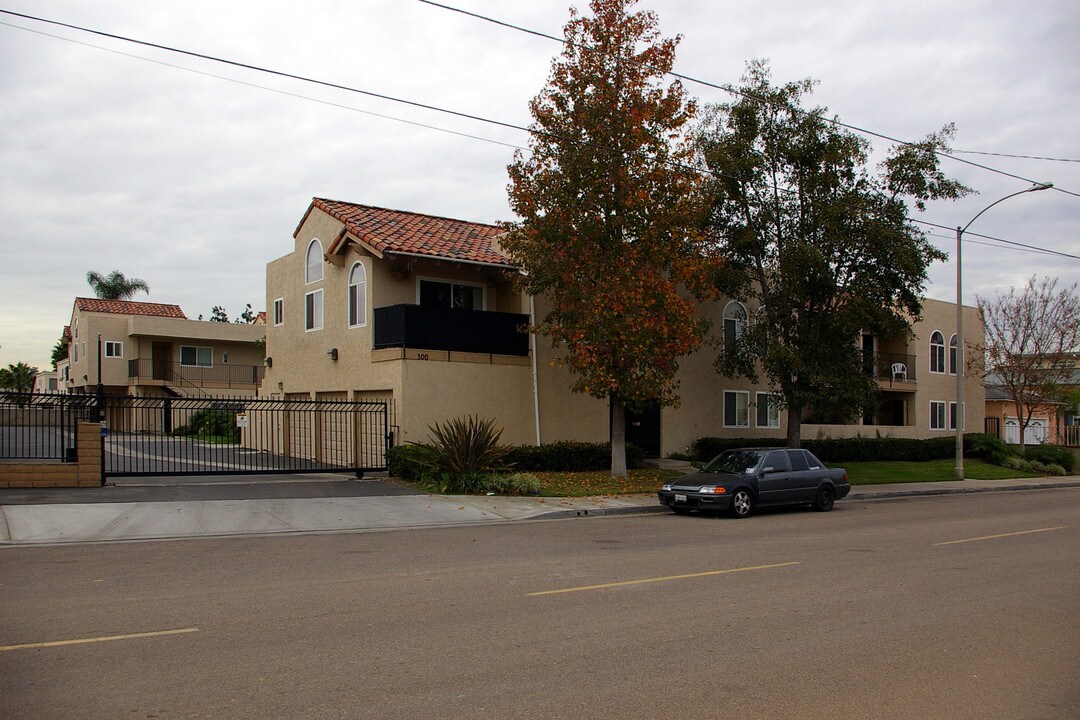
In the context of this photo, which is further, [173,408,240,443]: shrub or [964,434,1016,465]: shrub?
[964,434,1016,465]: shrub

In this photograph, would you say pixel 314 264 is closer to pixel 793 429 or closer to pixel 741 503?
pixel 793 429

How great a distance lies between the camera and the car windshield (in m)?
17.6

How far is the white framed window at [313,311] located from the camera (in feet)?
87.3

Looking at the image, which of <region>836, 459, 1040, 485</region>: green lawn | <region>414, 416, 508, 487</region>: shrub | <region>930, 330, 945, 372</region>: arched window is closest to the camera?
<region>414, 416, 508, 487</region>: shrub

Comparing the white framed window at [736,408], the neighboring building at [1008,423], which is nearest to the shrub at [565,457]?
the white framed window at [736,408]

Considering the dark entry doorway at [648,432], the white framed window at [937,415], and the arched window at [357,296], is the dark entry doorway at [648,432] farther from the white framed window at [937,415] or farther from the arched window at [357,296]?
the white framed window at [937,415]

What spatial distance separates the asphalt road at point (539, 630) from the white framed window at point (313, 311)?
14.5 meters

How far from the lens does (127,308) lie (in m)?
55.9

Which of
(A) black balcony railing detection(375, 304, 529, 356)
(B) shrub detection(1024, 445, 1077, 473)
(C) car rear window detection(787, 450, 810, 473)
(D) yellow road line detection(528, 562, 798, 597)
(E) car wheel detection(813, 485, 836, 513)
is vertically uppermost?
(A) black balcony railing detection(375, 304, 529, 356)

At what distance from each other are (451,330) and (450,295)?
5.42 feet

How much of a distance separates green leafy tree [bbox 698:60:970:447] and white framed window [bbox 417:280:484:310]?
6898mm

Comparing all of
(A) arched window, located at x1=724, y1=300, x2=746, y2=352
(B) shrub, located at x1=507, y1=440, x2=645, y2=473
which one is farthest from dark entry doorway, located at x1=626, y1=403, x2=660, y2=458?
(A) arched window, located at x1=724, y1=300, x2=746, y2=352

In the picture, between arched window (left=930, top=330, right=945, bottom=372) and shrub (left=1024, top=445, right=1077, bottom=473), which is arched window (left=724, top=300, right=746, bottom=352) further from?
shrub (left=1024, top=445, right=1077, bottom=473)

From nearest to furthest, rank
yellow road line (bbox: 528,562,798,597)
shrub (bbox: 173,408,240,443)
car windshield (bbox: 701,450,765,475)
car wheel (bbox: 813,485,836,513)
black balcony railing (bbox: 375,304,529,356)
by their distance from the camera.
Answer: yellow road line (bbox: 528,562,798,597), car windshield (bbox: 701,450,765,475), car wheel (bbox: 813,485,836,513), black balcony railing (bbox: 375,304,529,356), shrub (bbox: 173,408,240,443)
